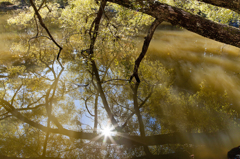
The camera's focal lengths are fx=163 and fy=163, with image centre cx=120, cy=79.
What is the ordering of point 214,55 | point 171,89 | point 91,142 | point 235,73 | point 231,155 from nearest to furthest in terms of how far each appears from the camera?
point 231,155 → point 91,142 → point 171,89 → point 235,73 → point 214,55

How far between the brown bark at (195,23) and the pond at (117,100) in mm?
2121

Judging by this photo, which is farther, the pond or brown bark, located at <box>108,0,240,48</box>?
the pond

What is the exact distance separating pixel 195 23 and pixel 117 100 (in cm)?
290

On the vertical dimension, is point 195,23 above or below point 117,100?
above

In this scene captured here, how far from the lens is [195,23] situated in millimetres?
3273

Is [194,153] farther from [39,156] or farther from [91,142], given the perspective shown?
[39,156]

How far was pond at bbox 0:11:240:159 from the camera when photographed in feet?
11.2

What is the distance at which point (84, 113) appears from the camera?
434 cm

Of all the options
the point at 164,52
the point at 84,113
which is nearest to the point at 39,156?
the point at 84,113

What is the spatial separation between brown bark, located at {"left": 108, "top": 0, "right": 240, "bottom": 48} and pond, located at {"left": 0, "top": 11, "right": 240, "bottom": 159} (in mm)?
2121

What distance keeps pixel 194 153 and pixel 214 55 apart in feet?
26.0

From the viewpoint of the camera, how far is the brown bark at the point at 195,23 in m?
3.02

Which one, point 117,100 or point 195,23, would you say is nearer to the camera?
point 195,23

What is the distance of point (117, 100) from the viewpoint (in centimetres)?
494
